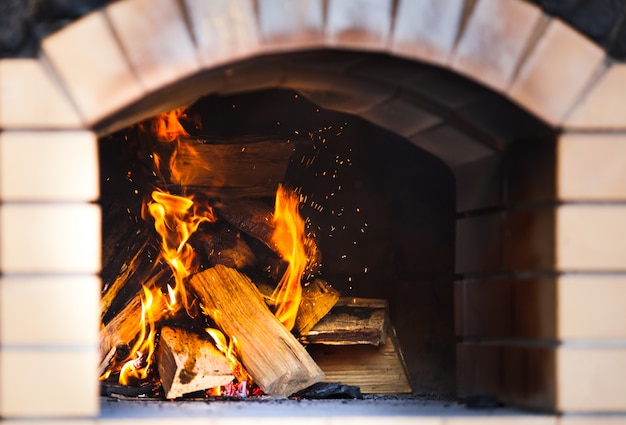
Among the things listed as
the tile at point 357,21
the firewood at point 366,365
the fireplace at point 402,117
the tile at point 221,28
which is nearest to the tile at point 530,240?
the fireplace at point 402,117

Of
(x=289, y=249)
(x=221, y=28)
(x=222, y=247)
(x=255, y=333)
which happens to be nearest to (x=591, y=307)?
(x=221, y=28)

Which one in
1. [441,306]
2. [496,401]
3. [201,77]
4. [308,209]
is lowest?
[496,401]

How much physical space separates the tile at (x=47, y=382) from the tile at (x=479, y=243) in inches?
38.1

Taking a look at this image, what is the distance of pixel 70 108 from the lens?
165 cm

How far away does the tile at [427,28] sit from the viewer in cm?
172

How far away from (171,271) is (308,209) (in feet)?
1.63

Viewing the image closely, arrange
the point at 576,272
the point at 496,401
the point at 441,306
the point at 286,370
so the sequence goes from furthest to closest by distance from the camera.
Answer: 1. the point at 441,306
2. the point at 286,370
3. the point at 496,401
4. the point at 576,272

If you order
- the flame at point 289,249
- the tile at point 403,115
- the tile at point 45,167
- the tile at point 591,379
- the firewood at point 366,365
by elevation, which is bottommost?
the firewood at point 366,365

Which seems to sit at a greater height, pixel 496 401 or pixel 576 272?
pixel 576 272

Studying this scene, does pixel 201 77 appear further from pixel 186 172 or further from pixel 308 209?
pixel 308 209

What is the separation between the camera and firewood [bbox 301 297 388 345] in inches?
105

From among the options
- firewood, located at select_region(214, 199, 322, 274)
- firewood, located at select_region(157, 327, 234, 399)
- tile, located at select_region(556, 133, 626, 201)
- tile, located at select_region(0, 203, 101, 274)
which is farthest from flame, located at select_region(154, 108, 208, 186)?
tile, located at select_region(556, 133, 626, 201)

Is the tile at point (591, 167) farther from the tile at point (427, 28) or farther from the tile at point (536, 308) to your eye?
the tile at point (427, 28)

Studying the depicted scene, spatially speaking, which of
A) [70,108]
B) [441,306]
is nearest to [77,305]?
[70,108]
